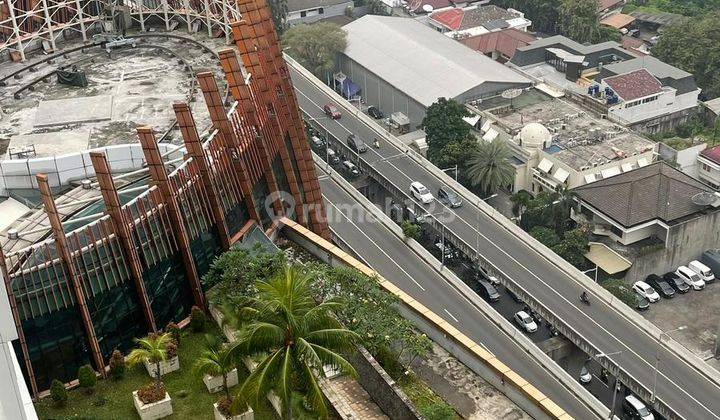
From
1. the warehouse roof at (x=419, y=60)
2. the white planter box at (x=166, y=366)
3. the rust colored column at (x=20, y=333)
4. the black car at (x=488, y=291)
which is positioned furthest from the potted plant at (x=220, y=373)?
the warehouse roof at (x=419, y=60)

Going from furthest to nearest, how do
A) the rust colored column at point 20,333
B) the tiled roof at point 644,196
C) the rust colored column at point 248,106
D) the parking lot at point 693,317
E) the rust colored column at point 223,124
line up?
1. the tiled roof at point 644,196
2. the parking lot at point 693,317
3. the rust colored column at point 248,106
4. the rust colored column at point 223,124
5. the rust colored column at point 20,333

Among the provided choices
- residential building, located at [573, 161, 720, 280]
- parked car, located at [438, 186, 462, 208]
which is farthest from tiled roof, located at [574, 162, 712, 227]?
parked car, located at [438, 186, 462, 208]

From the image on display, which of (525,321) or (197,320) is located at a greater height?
(197,320)

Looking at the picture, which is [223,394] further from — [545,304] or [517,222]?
[517,222]

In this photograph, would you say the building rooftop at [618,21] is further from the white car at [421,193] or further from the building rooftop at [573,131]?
the white car at [421,193]

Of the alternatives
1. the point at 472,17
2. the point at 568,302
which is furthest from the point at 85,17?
the point at 472,17

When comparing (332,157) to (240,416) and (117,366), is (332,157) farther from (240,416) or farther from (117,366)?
(240,416)
